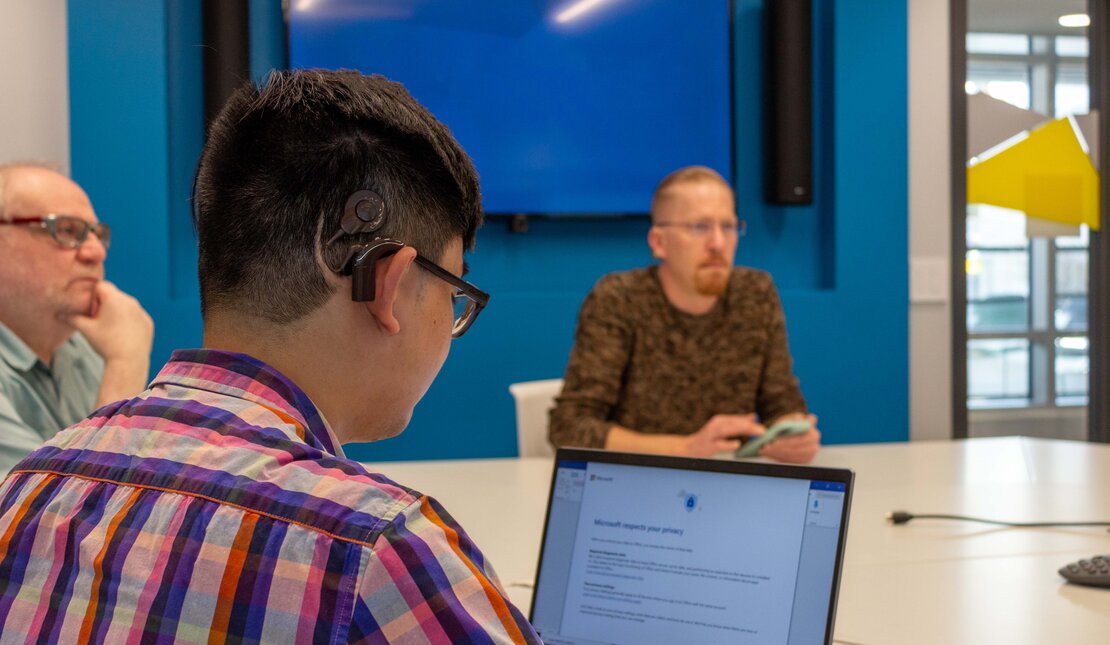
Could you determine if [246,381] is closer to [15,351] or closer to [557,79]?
[15,351]

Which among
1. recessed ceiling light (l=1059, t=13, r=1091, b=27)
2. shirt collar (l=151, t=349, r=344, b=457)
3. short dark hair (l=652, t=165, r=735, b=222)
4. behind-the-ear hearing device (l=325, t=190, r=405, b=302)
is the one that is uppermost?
recessed ceiling light (l=1059, t=13, r=1091, b=27)

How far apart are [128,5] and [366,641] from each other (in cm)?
360

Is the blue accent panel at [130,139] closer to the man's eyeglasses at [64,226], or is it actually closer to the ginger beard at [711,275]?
the man's eyeglasses at [64,226]

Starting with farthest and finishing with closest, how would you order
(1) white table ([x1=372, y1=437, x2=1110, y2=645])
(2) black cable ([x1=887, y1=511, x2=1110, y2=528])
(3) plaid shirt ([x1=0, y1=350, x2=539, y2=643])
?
(2) black cable ([x1=887, y1=511, x2=1110, y2=528]), (1) white table ([x1=372, y1=437, x2=1110, y2=645]), (3) plaid shirt ([x1=0, y1=350, x2=539, y2=643])

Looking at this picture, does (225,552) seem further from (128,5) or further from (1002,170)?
(1002,170)

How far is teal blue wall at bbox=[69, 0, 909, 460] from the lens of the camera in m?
3.75

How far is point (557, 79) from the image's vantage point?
4180mm

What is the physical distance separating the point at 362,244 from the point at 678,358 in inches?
81.5

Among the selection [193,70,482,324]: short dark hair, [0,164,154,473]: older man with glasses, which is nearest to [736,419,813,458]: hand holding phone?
[0,164,154,473]: older man with glasses

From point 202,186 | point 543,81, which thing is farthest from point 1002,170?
point 202,186

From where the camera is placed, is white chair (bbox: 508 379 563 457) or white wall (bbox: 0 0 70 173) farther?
white wall (bbox: 0 0 70 173)

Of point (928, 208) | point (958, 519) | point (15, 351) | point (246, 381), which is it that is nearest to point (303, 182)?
point (246, 381)

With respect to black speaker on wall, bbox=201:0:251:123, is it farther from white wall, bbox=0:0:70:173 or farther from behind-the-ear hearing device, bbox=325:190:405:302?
behind-the-ear hearing device, bbox=325:190:405:302

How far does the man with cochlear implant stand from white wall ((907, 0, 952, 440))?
3976mm
